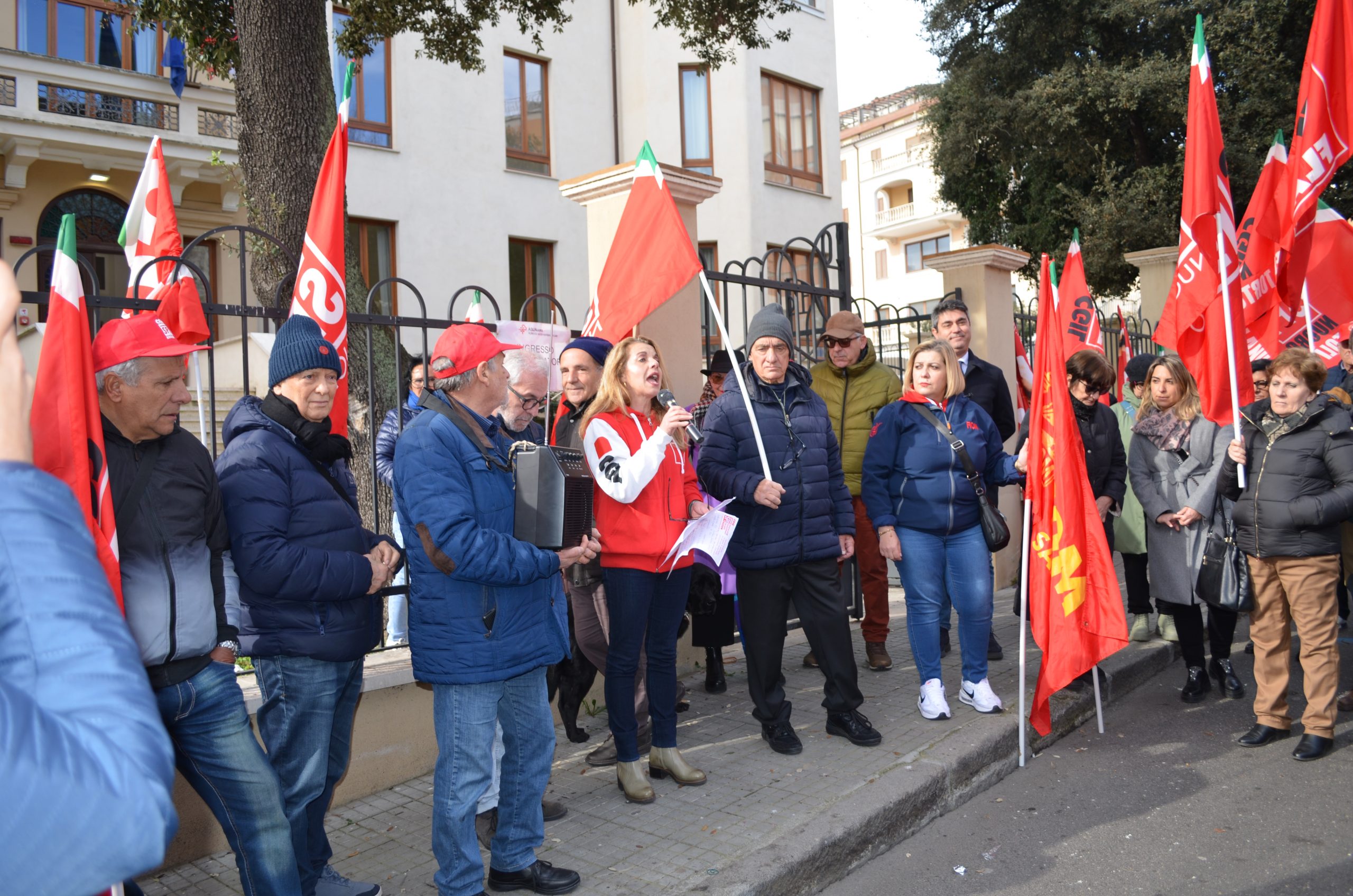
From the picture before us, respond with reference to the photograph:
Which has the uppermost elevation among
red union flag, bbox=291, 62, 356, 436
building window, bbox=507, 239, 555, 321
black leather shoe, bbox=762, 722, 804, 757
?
building window, bbox=507, 239, 555, 321

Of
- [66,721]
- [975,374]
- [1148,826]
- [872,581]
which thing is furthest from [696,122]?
[66,721]

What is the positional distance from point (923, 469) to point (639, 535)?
5.98 ft

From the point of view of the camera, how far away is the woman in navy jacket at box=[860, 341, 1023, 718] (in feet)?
17.5

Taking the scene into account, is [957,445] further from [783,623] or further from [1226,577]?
[1226,577]

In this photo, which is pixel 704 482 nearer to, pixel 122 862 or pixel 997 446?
pixel 997 446

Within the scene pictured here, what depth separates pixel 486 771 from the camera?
337 centimetres

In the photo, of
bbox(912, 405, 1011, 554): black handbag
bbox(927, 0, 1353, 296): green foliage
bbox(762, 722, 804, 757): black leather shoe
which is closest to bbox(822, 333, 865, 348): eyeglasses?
bbox(912, 405, 1011, 554): black handbag

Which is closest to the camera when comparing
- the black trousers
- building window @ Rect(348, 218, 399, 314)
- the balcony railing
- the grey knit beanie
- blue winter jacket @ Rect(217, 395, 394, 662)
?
blue winter jacket @ Rect(217, 395, 394, 662)

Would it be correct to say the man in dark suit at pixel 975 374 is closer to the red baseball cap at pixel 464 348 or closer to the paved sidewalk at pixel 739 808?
the paved sidewalk at pixel 739 808

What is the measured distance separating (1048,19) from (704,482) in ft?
54.3

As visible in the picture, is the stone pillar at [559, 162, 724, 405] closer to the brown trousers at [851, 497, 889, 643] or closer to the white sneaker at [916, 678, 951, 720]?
the brown trousers at [851, 497, 889, 643]

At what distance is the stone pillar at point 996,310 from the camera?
8.88 meters

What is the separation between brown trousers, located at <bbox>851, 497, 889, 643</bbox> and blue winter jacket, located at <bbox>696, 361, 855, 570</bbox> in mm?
1368

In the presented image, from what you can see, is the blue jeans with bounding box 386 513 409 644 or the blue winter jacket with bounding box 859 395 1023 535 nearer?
the blue winter jacket with bounding box 859 395 1023 535
